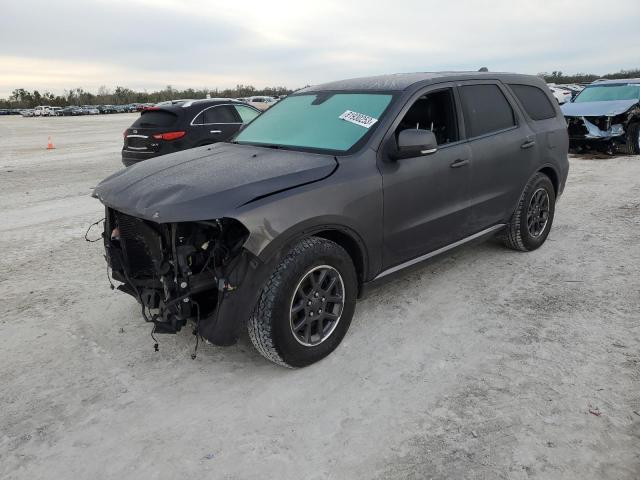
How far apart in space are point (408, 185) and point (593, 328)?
1.69m

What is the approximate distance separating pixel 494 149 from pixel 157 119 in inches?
266

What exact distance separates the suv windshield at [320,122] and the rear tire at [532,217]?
6.56 ft

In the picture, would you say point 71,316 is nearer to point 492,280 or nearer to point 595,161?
point 492,280

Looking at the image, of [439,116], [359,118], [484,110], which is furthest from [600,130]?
[359,118]

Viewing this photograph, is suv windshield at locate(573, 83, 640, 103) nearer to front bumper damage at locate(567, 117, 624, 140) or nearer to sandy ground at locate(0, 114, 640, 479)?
front bumper damage at locate(567, 117, 624, 140)

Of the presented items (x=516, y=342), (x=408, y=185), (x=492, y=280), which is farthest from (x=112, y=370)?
(x=492, y=280)

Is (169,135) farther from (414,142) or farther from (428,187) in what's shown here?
(414,142)

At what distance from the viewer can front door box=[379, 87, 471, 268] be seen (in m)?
3.59

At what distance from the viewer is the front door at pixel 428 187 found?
11.8 feet

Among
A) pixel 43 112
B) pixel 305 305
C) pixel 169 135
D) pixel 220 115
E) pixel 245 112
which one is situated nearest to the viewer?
pixel 305 305

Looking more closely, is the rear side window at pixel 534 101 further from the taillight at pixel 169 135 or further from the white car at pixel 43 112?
the white car at pixel 43 112

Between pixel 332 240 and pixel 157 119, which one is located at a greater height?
pixel 157 119

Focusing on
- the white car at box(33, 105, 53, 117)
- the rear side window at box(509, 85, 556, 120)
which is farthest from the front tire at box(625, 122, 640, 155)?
the white car at box(33, 105, 53, 117)

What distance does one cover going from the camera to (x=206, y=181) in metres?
3.06
